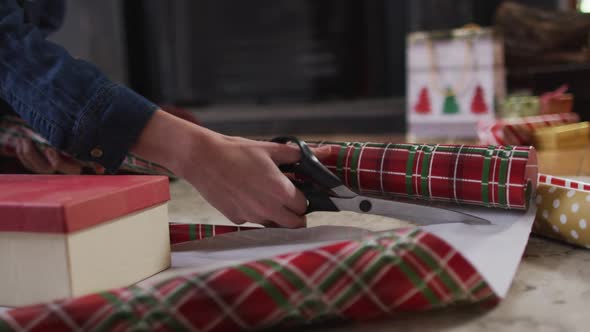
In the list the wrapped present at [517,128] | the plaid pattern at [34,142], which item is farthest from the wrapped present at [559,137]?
the plaid pattern at [34,142]

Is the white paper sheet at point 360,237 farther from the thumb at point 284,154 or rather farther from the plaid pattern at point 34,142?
the plaid pattern at point 34,142

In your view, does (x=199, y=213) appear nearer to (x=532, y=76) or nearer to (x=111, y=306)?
(x=111, y=306)

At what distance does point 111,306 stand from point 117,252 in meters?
0.10

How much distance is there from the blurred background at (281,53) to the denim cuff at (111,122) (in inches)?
58.0

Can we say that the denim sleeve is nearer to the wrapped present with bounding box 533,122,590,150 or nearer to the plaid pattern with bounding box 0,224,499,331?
the plaid pattern with bounding box 0,224,499,331

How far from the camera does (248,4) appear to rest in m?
2.38

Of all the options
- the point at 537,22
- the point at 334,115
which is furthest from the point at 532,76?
the point at 334,115

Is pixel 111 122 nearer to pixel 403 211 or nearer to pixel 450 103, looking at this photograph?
pixel 403 211

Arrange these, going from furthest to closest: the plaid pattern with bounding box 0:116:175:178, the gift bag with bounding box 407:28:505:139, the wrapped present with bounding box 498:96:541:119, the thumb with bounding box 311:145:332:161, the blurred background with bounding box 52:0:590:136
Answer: the blurred background with bounding box 52:0:590:136 < the gift bag with bounding box 407:28:505:139 < the wrapped present with bounding box 498:96:541:119 < the plaid pattern with bounding box 0:116:175:178 < the thumb with bounding box 311:145:332:161

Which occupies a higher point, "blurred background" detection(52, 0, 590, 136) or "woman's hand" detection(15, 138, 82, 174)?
"blurred background" detection(52, 0, 590, 136)

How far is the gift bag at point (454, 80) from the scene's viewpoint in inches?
69.5

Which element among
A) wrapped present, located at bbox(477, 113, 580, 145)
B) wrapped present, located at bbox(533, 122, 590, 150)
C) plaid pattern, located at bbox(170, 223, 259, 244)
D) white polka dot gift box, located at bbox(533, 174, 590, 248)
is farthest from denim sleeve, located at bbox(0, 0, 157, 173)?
wrapped present, located at bbox(533, 122, 590, 150)

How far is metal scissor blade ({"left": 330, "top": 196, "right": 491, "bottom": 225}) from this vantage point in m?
0.54

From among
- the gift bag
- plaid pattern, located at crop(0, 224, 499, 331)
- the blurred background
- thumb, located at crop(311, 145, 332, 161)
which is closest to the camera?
plaid pattern, located at crop(0, 224, 499, 331)
